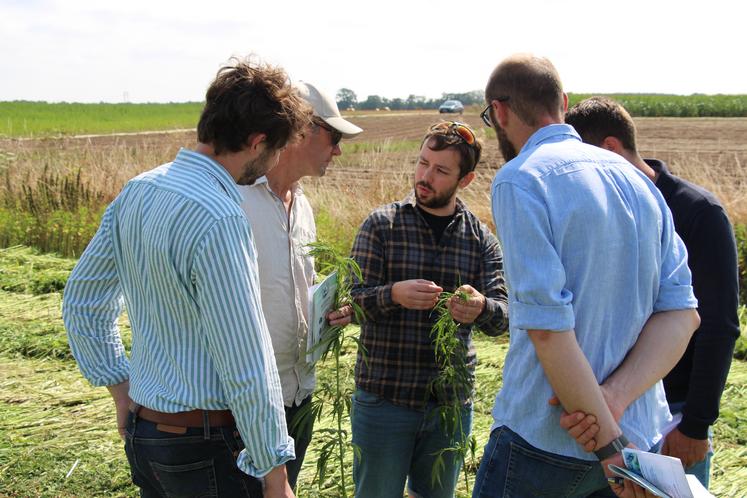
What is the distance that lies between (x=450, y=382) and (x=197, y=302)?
1.25m

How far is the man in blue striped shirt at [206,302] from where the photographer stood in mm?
1885

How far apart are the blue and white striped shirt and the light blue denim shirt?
657 millimetres

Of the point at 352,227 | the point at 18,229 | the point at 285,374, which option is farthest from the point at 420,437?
the point at 18,229

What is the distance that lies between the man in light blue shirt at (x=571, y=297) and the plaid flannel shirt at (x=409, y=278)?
0.90 m

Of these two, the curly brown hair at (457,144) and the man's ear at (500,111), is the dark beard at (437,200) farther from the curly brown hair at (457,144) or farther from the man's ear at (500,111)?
the man's ear at (500,111)

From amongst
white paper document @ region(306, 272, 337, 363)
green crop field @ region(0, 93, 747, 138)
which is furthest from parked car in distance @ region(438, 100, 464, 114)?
white paper document @ region(306, 272, 337, 363)

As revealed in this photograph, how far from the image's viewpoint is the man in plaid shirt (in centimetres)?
293

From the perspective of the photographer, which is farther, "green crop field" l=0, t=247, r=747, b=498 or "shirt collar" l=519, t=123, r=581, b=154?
"green crop field" l=0, t=247, r=747, b=498

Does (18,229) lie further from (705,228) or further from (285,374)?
(705,228)

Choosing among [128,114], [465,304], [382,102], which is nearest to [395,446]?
[465,304]

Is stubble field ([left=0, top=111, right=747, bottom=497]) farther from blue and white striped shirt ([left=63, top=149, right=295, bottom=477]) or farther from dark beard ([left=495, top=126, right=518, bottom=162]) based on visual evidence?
dark beard ([left=495, top=126, right=518, bottom=162])

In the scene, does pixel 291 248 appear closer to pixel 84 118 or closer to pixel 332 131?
pixel 332 131

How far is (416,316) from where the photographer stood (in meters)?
2.99

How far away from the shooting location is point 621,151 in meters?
2.53
